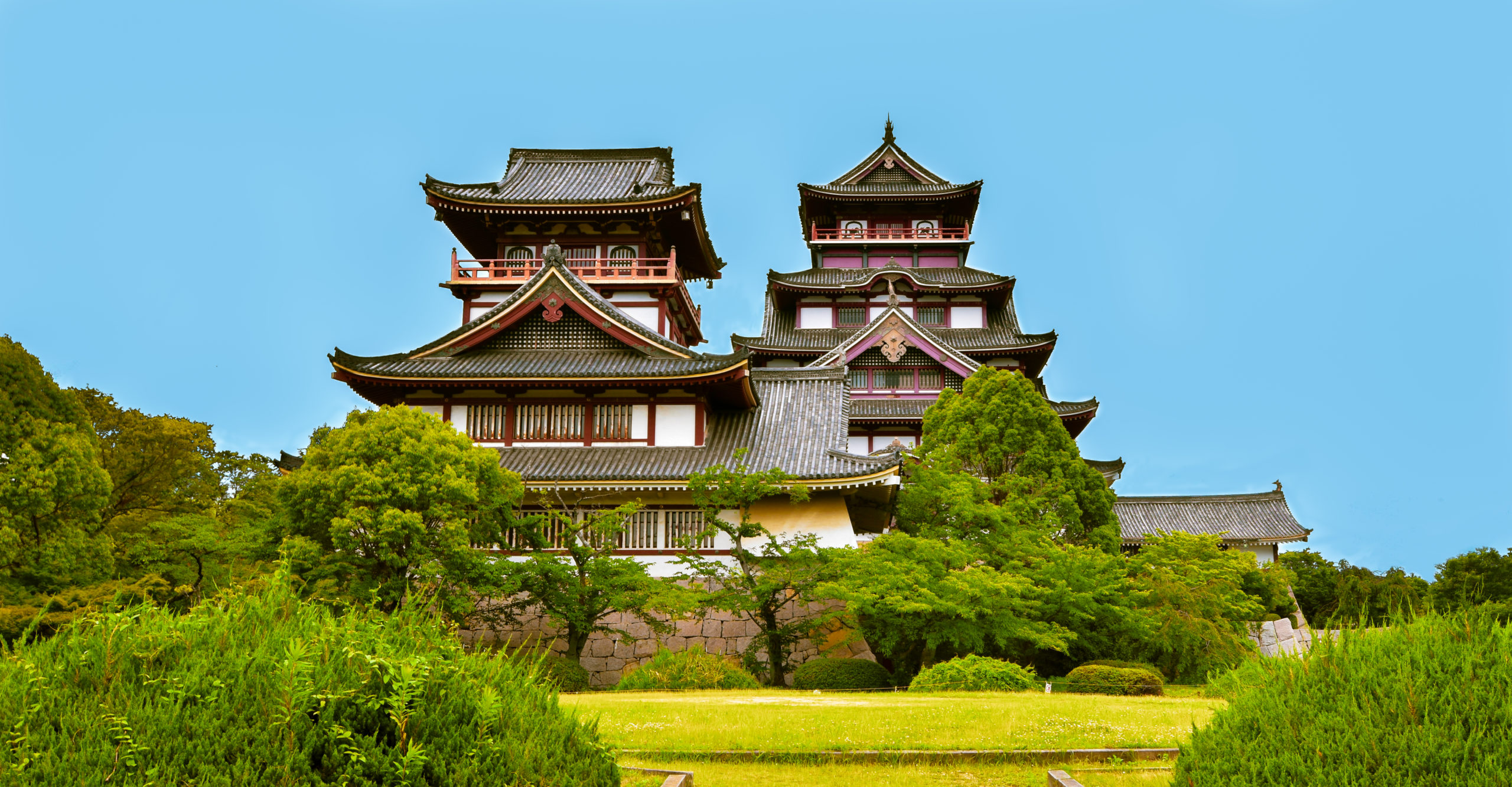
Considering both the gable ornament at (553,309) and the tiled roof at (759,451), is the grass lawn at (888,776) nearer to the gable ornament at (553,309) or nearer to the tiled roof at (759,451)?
the tiled roof at (759,451)

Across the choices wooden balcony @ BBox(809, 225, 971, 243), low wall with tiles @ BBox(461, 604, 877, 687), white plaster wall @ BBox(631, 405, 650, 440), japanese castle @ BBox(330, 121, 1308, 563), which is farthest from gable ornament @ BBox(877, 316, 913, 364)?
low wall with tiles @ BBox(461, 604, 877, 687)

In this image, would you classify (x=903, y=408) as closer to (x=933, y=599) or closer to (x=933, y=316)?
(x=933, y=316)

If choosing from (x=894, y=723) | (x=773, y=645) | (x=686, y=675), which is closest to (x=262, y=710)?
(x=894, y=723)

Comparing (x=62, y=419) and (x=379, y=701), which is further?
(x=62, y=419)

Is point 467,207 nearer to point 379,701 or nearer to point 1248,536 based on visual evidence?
point 379,701

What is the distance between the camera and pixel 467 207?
3269 cm

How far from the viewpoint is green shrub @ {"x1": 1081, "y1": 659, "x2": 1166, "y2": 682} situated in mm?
17750

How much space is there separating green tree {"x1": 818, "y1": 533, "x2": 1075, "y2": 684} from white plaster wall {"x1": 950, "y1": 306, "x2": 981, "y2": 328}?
2723 centimetres

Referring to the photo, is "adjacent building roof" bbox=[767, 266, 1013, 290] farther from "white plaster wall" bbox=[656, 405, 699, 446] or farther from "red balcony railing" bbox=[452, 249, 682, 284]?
Result: "white plaster wall" bbox=[656, 405, 699, 446]

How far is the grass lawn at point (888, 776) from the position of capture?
317 inches

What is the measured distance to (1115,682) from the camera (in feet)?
55.3

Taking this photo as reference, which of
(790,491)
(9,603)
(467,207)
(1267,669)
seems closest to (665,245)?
(467,207)

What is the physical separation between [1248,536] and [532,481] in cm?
3330

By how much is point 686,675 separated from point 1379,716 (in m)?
13.8
